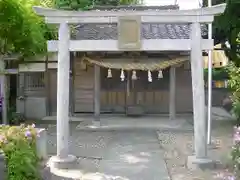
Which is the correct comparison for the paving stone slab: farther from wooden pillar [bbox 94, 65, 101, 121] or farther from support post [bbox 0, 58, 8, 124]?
support post [bbox 0, 58, 8, 124]

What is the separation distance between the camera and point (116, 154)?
10227 mm

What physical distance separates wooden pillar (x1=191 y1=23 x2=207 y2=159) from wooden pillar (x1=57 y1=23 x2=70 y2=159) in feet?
9.59

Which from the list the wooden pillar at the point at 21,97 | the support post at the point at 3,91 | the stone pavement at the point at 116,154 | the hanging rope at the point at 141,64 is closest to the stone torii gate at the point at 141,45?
the stone pavement at the point at 116,154

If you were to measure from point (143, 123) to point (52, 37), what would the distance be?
4.99 m

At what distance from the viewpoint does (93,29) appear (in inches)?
625

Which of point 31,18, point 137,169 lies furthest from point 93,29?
point 137,169

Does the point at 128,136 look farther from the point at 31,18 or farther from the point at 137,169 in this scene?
the point at 31,18

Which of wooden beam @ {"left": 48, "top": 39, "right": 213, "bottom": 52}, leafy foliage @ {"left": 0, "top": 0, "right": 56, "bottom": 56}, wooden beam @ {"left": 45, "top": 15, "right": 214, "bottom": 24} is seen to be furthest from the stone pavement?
wooden beam @ {"left": 45, "top": 15, "right": 214, "bottom": 24}

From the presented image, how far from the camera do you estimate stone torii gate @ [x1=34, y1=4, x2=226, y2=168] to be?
8.77m

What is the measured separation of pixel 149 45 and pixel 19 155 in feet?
13.5

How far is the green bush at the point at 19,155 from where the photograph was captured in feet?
20.2

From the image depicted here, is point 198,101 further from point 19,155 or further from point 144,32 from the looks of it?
point 144,32

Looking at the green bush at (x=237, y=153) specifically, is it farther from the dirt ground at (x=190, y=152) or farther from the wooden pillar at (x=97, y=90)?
the wooden pillar at (x=97, y=90)

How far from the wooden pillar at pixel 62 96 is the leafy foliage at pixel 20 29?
341 centimetres
